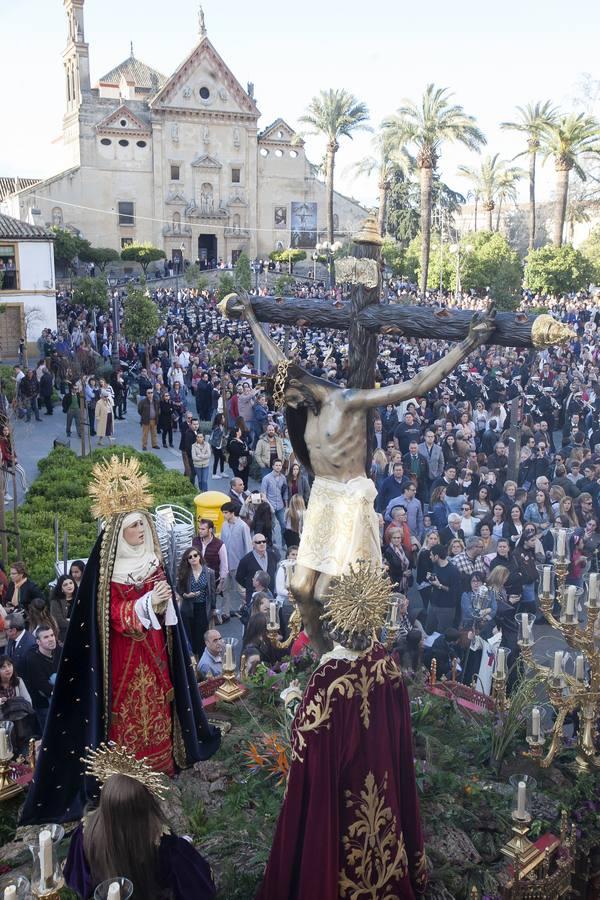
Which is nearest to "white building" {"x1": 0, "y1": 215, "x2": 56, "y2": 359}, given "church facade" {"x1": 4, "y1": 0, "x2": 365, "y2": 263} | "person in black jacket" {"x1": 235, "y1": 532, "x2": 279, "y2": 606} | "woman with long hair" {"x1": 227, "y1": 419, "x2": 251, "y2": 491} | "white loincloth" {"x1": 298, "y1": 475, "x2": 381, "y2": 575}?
"woman with long hair" {"x1": 227, "y1": 419, "x2": 251, "y2": 491}

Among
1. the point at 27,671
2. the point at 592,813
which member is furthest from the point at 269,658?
the point at 592,813

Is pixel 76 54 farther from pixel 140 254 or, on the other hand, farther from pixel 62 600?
pixel 62 600

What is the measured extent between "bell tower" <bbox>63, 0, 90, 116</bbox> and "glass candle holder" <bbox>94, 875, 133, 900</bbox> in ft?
190

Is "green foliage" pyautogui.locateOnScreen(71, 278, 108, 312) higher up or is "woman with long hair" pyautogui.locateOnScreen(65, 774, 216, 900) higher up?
"green foliage" pyautogui.locateOnScreen(71, 278, 108, 312)

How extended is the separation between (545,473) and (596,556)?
115 inches

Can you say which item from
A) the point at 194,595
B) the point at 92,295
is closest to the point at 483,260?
the point at 92,295

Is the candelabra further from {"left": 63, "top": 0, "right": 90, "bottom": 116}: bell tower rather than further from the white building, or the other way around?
{"left": 63, "top": 0, "right": 90, "bottom": 116}: bell tower

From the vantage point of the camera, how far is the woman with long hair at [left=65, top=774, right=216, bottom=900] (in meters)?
3.34

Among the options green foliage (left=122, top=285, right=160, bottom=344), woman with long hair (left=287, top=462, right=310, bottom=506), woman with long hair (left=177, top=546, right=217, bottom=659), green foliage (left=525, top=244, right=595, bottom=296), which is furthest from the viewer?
green foliage (left=525, top=244, right=595, bottom=296)

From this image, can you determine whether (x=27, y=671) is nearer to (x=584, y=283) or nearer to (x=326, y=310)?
(x=326, y=310)

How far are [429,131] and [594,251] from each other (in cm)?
1130

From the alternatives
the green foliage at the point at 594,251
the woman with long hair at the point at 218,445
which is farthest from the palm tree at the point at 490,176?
the woman with long hair at the point at 218,445

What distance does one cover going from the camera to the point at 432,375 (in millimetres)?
4164

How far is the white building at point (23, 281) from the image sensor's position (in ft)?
103
